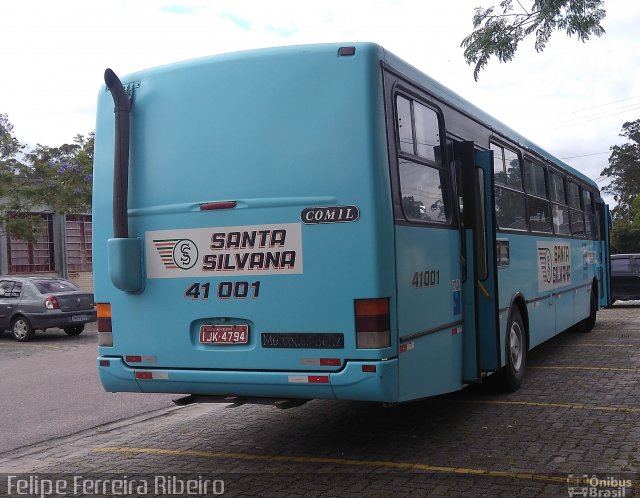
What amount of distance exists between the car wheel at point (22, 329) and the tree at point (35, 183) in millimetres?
8394

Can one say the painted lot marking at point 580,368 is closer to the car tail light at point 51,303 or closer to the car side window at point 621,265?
the car tail light at point 51,303

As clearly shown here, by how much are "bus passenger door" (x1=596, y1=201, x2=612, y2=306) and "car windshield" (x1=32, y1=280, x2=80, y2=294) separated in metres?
12.2

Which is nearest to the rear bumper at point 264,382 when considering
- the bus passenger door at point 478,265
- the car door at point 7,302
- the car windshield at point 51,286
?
the bus passenger door at point 478,265

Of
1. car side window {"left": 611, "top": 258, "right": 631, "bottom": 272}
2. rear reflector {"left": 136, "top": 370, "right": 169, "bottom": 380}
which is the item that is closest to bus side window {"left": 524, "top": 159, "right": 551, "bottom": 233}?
rear reflector {"left": 136, "top": 370, "right": 169, "bottom": 380}

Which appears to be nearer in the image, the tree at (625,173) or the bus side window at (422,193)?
the bus side window at (422,193)

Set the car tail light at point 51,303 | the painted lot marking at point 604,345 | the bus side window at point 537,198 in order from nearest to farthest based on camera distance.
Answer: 1. the bus side window at point 537,198
2. the painted lot marking at point 604,345
3. the car tail light at point 51,303

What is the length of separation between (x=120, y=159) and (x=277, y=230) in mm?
1486

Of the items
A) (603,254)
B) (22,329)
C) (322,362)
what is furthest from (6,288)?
(322,362)

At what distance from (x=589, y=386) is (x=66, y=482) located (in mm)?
5970

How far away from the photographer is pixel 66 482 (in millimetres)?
5863

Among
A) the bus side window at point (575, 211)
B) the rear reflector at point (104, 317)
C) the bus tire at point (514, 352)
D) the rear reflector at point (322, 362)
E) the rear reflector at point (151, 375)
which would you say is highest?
the bus side window at point (575, 211)

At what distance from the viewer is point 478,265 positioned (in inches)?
292

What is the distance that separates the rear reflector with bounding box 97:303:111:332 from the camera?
6316mm

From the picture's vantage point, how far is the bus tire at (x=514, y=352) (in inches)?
330
